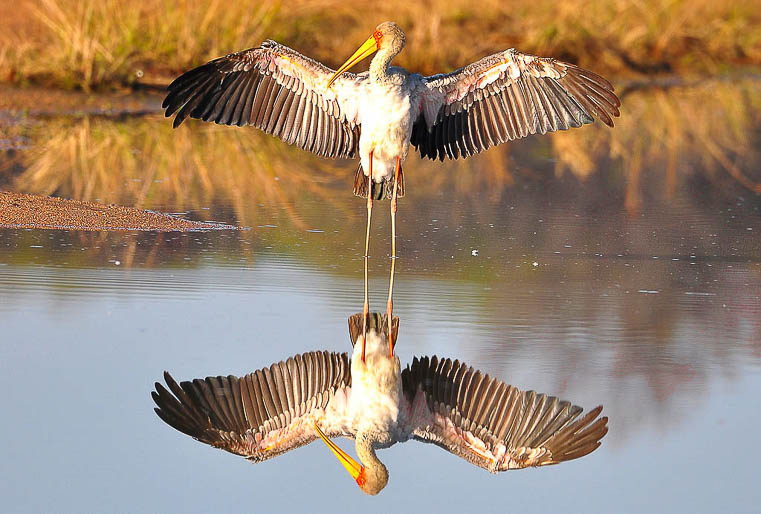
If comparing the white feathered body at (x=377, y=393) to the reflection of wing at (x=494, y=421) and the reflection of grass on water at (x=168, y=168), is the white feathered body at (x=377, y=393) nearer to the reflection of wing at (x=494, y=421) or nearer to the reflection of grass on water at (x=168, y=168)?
the reflection of wing at (x=494, y=421)

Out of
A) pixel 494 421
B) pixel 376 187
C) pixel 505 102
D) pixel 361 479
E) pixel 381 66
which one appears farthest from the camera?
pixel 376 187

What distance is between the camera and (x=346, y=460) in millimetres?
4645

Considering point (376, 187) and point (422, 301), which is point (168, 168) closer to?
point (376, 187)

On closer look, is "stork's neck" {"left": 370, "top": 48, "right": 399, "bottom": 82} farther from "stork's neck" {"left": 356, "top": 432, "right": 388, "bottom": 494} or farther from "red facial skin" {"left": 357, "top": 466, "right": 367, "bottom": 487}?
"red facial skin" {"left": 357, "top": 466, "right": 367, "bottom": 487}

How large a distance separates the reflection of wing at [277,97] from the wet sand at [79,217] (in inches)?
32.5

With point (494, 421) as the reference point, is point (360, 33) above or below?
above

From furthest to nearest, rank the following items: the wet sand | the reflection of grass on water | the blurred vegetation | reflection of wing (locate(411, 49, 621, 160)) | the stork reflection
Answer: the blurred vegetation, the reflection of grass on water, the wet sand, reflection of wing (locate(411, 49, 621, 160)), the stork reflection

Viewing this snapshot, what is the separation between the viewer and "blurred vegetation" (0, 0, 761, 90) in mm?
15812

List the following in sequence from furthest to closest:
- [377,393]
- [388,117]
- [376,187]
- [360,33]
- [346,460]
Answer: [360,33], [376,187], [388,117], [377,393], [346,460]

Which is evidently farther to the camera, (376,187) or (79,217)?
(79,217)

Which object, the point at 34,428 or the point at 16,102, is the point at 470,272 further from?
the point at 16,102

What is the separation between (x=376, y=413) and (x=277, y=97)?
380 centimetres

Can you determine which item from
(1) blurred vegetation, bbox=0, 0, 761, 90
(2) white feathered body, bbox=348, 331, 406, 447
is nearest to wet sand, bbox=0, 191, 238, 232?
(2) white feathered body, bbox=348, 331, 406, 447

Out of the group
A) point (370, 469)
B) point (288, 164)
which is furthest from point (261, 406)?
point (288, 164)
